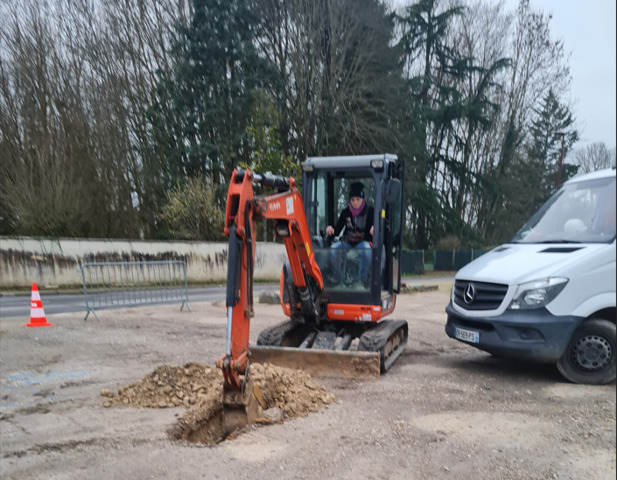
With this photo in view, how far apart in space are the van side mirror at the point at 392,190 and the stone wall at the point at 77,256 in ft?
50.0

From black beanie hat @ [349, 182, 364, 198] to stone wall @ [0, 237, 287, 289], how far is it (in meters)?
14.5

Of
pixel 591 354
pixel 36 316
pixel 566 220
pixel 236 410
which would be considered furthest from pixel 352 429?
pixel 36 316

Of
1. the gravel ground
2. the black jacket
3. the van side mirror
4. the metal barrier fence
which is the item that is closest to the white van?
the gravel ground

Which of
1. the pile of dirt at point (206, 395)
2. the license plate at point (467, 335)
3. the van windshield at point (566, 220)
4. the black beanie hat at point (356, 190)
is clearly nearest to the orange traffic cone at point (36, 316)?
the pile of dirt at point (206, 395)

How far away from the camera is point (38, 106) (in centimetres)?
1548

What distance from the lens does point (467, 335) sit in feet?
20.3

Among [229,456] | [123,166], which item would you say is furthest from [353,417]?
[123,166]

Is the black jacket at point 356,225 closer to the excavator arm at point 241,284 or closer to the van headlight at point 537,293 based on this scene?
the excavator arm at point 241,284

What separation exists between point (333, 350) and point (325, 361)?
0.58 feet

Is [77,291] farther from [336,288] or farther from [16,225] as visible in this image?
[336,288]

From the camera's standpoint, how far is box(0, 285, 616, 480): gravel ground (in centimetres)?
369

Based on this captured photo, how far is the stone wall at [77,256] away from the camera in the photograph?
17406 mm

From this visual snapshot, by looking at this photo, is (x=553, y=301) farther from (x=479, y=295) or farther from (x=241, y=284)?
(x=241, y=284)

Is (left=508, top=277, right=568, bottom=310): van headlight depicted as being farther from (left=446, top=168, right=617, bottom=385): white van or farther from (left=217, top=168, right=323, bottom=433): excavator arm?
(left=217, top=168, right=323, bottom=433): excavator arm
